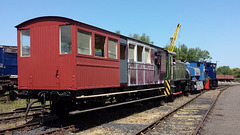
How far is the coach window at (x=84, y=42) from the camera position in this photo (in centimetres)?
700

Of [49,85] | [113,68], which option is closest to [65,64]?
[49,85]

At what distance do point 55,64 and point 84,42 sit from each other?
1207 mm

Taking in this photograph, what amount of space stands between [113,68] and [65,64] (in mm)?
2253

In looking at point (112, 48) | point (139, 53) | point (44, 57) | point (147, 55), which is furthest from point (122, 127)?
point (147, 55)

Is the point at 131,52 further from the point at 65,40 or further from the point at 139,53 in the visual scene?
the point at 65,40

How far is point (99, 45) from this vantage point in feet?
26.8

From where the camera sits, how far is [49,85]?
7129 millimetres

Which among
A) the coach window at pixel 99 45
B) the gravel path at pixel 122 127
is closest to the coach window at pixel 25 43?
the coach window at pixel 99 45

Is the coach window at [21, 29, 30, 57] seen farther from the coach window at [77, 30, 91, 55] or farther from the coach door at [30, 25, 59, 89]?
the coach window at [77, 30, 91, 55]

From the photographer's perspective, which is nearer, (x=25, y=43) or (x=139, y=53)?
(x=25, y=43)

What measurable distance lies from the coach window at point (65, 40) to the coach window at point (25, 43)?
1549 millimetres

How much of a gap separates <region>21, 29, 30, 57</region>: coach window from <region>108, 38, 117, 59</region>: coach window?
299 cm

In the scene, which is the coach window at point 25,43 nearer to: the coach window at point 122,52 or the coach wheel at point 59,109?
the coach wheel at point 59,109

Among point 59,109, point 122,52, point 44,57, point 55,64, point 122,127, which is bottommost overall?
point 122,127
